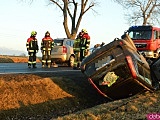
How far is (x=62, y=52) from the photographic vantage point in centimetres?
2109

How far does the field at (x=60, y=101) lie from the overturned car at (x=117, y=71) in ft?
1.39

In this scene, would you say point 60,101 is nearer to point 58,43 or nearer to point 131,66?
point 131,66

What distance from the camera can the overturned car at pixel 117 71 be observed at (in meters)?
11.2

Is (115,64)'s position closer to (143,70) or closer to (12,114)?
(143,70)

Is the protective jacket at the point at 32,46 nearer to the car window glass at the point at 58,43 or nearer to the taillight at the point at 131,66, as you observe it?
the car window glass at the point at 58,43

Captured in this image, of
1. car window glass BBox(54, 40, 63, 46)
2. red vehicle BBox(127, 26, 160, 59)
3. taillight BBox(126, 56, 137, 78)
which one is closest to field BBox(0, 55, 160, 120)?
taillight BBox(126, 56, 137, 78)

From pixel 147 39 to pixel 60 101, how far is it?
46.7 feet

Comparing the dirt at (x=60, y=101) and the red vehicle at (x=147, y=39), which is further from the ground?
the red vehicle at (x=147, y=39)

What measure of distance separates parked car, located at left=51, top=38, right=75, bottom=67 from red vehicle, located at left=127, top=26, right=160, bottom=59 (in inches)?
213

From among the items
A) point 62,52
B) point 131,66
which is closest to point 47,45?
point 62,52

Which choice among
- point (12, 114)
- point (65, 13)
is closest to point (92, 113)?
point (12, 114)

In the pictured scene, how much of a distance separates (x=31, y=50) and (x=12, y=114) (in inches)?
317

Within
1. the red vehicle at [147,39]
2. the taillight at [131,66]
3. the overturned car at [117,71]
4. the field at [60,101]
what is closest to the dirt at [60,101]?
the field at [60,101]

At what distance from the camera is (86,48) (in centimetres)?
1719
